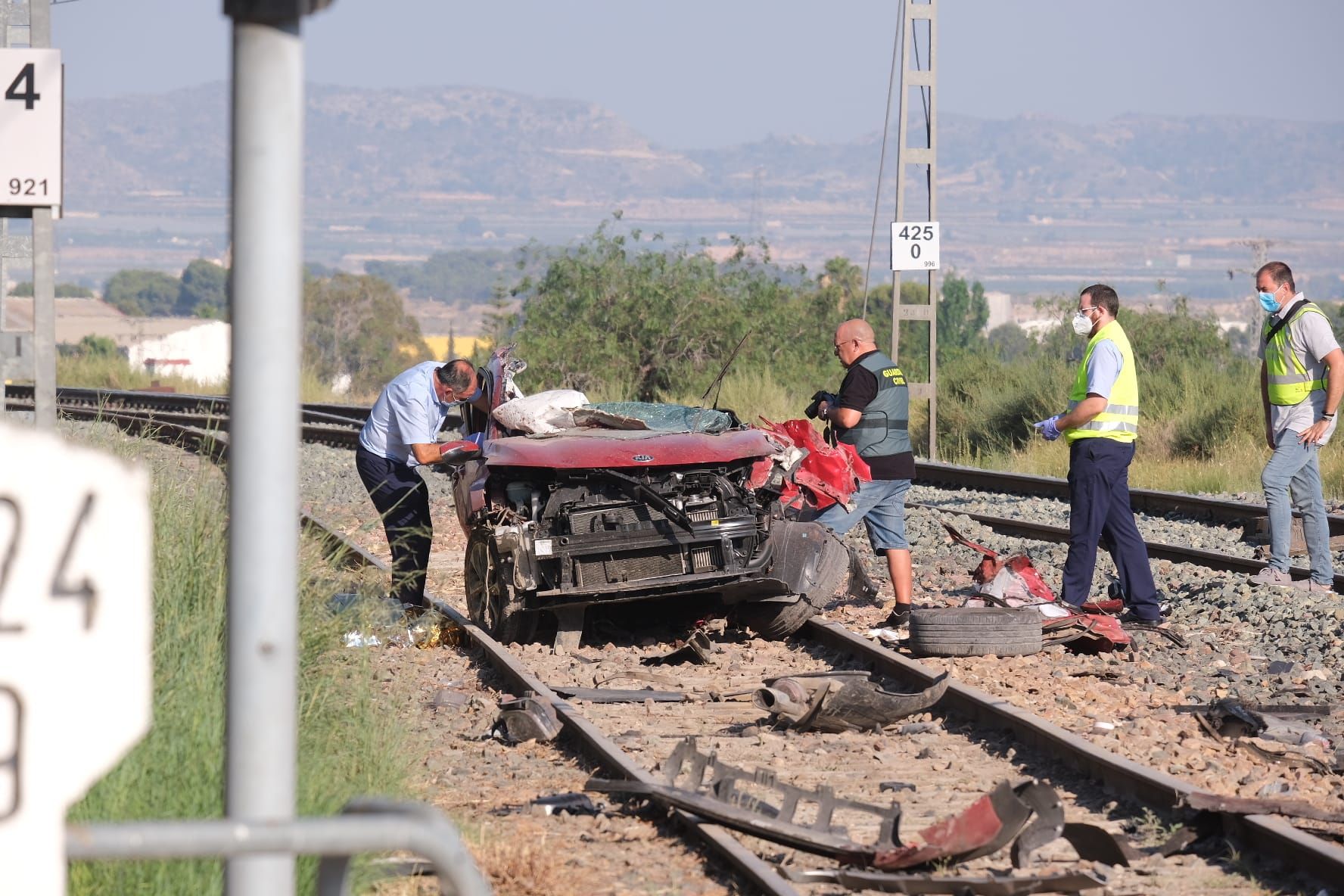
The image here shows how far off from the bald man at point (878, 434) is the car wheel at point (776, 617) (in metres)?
0.67

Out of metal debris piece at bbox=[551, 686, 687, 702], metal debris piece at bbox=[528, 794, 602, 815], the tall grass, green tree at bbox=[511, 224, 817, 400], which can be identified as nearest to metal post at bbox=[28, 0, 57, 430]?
the tall grass

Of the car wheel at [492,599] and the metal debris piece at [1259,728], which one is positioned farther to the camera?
the car wheel at [492,599]

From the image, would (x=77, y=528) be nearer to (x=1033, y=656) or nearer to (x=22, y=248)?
(x=1033, y=656)

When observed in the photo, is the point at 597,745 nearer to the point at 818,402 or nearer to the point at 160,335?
the point at 818,402

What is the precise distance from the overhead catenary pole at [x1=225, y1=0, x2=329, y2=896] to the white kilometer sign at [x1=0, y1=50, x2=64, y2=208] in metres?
6.75

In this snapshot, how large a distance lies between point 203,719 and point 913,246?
57.2ft

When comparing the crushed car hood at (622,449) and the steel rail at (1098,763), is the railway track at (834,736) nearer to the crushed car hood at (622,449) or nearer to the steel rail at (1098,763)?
the steel rail at (1098,763)

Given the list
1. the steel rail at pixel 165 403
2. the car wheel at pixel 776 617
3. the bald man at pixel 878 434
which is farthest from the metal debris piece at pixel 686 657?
the steel rail at pixel 165 403

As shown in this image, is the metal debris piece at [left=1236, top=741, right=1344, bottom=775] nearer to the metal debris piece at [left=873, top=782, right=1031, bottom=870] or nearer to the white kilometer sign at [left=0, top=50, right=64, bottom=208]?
the metal debris piece at [left=873, top=782, right=1031, bottom=870]

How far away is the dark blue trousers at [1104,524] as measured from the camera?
10.7 metres

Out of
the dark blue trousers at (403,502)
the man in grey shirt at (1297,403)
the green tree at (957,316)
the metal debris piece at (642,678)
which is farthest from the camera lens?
the green tree at (957,316)

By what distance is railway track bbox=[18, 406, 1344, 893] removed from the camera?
6047mm

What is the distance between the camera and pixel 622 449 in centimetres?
999

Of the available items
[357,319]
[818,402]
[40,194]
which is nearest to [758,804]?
[818,402]
